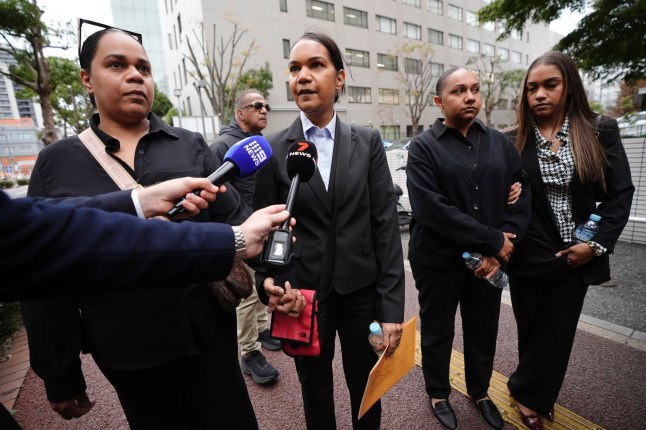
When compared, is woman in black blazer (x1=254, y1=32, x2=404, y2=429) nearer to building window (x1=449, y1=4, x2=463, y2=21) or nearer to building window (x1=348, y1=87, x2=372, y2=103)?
building window (x1=348, y1=87, x2=372, y2=103)

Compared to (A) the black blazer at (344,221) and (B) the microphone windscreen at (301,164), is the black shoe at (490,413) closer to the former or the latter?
(A) the black blazer at (344,221)

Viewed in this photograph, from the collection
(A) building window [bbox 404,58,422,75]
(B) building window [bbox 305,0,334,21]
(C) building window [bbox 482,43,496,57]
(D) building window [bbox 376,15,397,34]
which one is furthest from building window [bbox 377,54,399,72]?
(C) building window [bbox 482,43,496,57]

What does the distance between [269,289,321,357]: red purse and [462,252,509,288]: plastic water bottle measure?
3.63ft

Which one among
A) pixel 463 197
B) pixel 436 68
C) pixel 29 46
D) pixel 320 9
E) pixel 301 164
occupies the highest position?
pixel 320 9

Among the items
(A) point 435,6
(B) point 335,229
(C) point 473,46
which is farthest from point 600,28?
(C) point 473,46

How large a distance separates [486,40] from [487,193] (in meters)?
Result: 49.9

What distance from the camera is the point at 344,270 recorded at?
5.84ft

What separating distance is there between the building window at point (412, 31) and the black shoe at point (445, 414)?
39.1 metres

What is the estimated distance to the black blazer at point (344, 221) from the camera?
176 centimetres

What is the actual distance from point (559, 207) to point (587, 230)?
0.21 metres

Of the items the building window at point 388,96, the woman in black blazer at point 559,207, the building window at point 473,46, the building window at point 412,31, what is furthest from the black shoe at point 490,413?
the building window at point 473,46

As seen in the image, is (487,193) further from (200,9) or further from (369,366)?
(200,9)

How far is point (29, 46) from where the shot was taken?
1173 cm

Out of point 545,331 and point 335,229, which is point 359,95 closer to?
point 545,331
